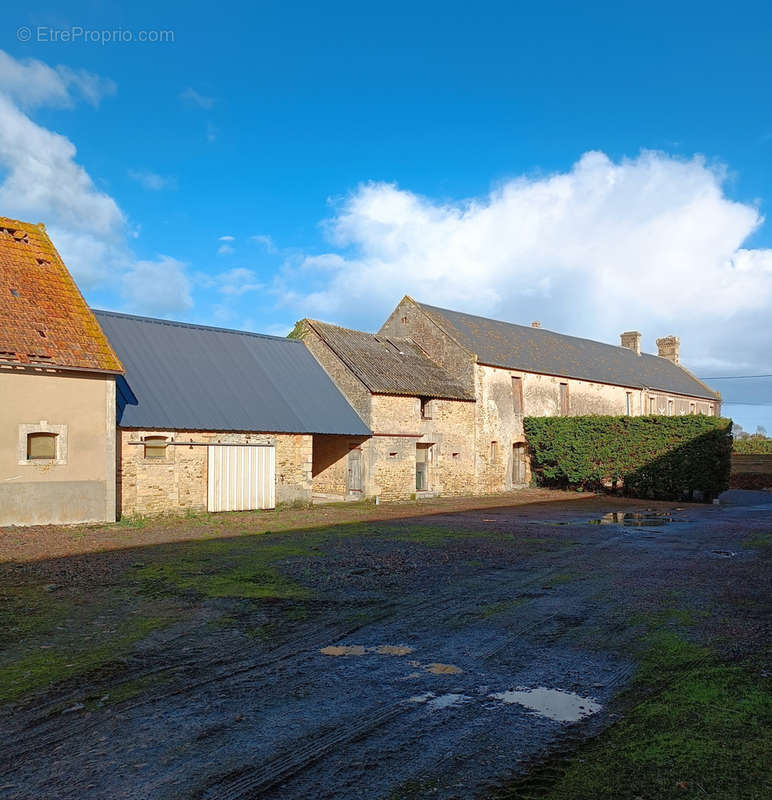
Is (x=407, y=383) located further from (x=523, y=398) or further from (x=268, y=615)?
(x=268, y=615)

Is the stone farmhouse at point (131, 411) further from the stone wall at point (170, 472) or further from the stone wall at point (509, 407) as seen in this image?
the stone wall at point (509, 407)

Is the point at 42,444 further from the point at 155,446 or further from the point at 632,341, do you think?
the point at 632,341

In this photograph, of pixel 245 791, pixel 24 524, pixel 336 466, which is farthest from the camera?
pixel 336 466

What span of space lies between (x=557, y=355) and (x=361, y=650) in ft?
105

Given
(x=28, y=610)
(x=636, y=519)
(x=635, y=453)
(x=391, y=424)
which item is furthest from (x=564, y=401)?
(x=28, y=610)

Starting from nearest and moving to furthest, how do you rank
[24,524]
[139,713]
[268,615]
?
[139,713]
[268,615]
[24,524]

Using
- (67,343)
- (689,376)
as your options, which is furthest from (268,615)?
(689,376)

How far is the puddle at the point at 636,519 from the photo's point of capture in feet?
60.0

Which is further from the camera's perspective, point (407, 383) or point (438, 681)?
point (407, 383)

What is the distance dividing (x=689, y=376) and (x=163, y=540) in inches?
1749

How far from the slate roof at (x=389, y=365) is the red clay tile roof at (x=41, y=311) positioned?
10.1 meters

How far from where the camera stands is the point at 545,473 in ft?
104

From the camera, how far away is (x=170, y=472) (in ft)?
62.2

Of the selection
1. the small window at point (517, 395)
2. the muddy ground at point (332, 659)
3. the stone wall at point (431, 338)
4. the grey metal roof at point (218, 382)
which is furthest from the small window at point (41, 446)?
the small window at point (517, 395)
